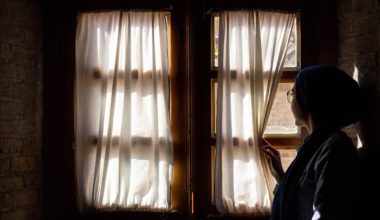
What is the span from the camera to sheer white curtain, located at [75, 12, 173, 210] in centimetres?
284

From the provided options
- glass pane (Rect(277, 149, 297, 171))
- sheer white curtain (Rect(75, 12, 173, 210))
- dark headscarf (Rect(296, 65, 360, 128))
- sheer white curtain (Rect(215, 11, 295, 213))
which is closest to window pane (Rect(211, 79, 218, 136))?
sheer white curtain (Rect(215, 11, 295, 213))

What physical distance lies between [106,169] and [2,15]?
1160 millimetres

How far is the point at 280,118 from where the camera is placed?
2.87 meters

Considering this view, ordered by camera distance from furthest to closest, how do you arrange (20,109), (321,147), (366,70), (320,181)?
(20,109)
(366,70)
(321,147)
(320,181)

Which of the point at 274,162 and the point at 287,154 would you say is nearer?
the point at 274,162

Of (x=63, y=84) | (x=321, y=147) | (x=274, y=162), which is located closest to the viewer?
(x=321, y=147)

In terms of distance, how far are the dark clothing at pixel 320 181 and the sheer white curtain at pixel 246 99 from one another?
625 millimetres

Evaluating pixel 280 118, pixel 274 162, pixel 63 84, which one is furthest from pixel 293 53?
pixel 63 84

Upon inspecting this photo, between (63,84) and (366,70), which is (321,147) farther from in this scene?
(63,84)

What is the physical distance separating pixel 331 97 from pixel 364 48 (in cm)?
63

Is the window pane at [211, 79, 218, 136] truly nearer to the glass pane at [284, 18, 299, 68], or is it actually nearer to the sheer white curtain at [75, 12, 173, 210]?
the sheer white curtain at [75, 12, 173, 210]

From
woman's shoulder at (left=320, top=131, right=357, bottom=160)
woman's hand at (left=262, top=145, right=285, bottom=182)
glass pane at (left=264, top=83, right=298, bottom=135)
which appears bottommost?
woman's hand at (left=262, top=145, right=285, bottom=182)

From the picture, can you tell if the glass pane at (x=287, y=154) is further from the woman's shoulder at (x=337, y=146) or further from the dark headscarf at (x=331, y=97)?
the woman's shoulder at (x=337, y=146)

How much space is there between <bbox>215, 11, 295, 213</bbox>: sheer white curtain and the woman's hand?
96 millimetres
